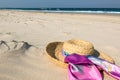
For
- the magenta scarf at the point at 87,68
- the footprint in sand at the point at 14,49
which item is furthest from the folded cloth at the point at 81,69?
the footprint in sand at the point at 14,49

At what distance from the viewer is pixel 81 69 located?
287cm

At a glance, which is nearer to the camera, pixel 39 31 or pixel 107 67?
pixel 107 67

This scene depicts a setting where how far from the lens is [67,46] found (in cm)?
328

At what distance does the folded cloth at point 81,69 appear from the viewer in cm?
273

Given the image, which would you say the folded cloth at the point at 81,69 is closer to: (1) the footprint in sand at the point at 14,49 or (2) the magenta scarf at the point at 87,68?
(2) the magenta scarf at the point at 87,68

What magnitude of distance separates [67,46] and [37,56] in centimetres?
43

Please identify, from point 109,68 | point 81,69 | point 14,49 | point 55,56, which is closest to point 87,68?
point 81,69

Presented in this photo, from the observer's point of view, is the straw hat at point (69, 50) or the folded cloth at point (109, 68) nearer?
the folded cloth at point (109, 68)

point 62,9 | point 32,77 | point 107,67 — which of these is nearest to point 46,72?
point 32,77

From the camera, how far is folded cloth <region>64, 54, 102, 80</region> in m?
2.73

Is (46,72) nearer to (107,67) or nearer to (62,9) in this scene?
(107,67)

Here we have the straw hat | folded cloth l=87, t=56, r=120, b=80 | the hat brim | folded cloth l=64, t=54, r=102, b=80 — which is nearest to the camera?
folded cloth l=64, t=54, r=102, b=80

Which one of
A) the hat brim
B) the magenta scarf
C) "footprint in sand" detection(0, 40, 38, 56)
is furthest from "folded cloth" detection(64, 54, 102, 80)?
"footprint in sand" detection(0, 40, 38, 56)

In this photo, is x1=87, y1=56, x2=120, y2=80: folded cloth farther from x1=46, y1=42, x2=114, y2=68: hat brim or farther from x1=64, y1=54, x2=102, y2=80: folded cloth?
x1=46, y1=42, x2=114, y2=68: hat brim
